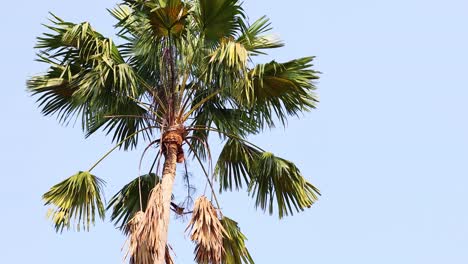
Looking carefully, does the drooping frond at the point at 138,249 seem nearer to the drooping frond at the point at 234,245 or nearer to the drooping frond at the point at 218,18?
the drooping frond at the point at 234,245

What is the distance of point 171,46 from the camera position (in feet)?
41.0

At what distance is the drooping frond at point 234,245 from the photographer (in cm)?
1270

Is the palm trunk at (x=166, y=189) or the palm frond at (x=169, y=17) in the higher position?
the palm frond at (x=169, y=17)

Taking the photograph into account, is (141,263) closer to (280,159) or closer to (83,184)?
(83,184)

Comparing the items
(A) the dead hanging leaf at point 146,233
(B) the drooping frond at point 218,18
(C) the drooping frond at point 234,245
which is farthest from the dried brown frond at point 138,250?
(B) the drooping frond at point 218,18

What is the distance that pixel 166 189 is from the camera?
39.0ft

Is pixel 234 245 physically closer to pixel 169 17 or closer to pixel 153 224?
pixel 153 224

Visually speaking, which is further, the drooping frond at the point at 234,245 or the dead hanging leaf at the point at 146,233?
the drooping frond at the point at 234,245

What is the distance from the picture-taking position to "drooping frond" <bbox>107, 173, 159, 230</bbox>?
1318 centimetres

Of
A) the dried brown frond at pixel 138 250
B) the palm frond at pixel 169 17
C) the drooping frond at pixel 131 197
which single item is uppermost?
the palm frond at pixel 169 17

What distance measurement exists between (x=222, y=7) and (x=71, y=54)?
6.34 feet

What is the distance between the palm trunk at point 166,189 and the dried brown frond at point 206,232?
330 millimetres

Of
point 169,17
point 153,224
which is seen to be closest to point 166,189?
point 153,224

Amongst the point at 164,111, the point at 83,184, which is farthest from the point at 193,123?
the point at 83,184
